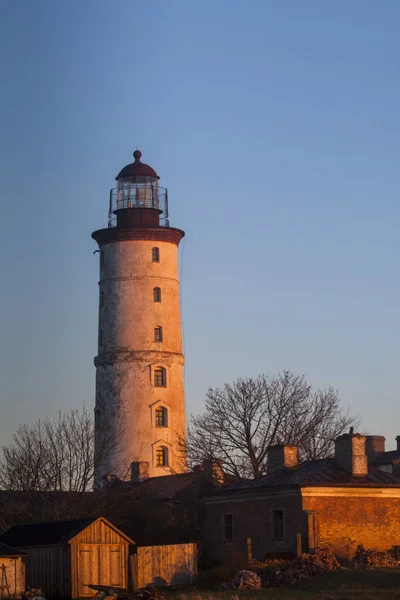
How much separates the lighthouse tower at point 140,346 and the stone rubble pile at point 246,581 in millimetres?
24867

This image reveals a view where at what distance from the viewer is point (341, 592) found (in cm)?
4072

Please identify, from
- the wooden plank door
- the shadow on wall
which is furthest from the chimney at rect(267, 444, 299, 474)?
the wooden plank door

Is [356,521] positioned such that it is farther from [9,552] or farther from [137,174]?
[137,174]

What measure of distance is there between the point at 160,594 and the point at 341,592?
226 inches

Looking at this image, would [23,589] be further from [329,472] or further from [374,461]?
[374,461]

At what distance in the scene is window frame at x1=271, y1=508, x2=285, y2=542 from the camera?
49.4 meters

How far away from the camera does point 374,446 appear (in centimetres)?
Answer: 6381

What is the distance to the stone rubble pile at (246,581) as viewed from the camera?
43219mm

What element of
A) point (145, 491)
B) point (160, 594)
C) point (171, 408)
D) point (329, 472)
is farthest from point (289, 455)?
point (171, 408)

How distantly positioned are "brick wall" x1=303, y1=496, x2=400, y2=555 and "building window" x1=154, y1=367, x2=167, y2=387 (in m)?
22.6

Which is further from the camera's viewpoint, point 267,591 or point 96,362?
point 96,362

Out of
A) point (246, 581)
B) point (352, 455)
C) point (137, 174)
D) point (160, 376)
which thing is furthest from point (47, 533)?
point (137, 174)

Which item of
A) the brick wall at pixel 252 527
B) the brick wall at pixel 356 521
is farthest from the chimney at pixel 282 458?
the brick wall at pixel 356 521

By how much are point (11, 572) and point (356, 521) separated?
13.6 m
